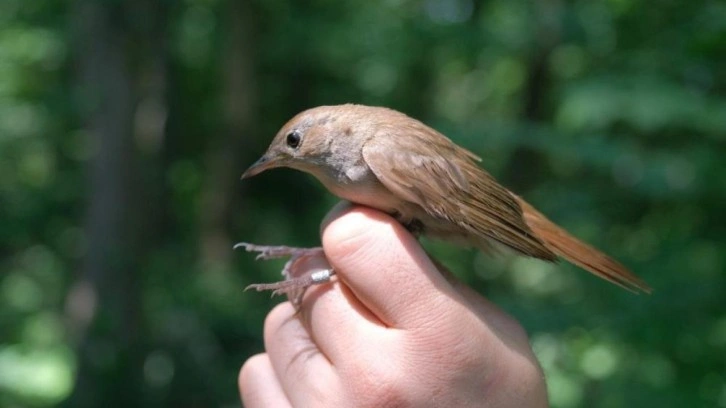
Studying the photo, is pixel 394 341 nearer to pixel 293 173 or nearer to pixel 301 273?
pixel 301 273

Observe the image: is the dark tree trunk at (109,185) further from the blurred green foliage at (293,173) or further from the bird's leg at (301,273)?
the bird's leg at (301,273)

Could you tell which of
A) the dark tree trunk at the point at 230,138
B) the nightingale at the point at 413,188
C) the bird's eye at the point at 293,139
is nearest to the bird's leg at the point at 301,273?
the nightingale at the point at 413,188

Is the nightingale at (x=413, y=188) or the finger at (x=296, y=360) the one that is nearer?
the finger at (x=296, y=360)

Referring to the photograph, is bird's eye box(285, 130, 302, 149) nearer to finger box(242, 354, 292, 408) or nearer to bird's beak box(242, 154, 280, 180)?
bird's beak box(242, 154, 280, 180)

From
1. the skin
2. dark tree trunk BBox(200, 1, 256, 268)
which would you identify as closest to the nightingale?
the skin

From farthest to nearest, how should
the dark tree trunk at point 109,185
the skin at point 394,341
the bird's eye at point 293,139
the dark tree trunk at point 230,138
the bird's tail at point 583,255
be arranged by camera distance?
1. the dark tree trunk at point 230,138
2. the dark tree trunk at point 109,185
3. the bird's eye at point 293,139
4. the bird's tail at point 583,255
5. the skin at point 394,341

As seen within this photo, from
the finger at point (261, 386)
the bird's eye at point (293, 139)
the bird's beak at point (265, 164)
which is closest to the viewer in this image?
the finger at point (261, 386)

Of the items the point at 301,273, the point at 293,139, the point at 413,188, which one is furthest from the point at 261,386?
the point at 293,139
